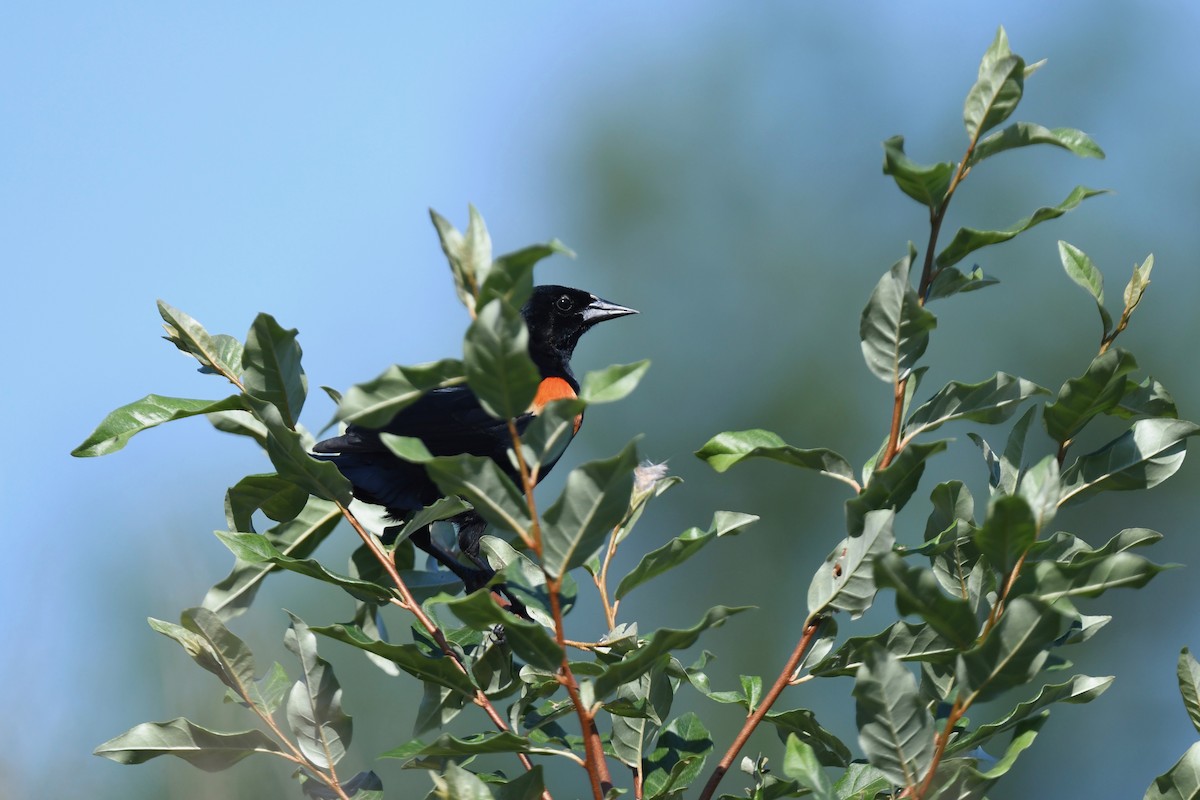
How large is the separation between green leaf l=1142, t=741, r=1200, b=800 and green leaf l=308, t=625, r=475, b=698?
3.05 feet

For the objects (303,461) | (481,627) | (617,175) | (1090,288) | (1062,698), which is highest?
(617,175)

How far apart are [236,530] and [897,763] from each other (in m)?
1.03

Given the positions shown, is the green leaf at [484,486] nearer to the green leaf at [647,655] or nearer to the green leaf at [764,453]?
the green leaf at [647,655]

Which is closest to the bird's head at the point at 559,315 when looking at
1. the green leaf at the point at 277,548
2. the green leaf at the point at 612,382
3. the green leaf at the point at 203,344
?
the green leaf at the point at 277,548

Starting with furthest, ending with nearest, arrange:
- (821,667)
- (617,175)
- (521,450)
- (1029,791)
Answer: (617,175) → (1029,791) → (821,667) → (521,450)

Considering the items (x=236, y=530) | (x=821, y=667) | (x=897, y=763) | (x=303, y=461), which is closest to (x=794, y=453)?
(x=821, y=667)

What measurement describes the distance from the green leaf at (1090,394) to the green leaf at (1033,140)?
10.2 inches

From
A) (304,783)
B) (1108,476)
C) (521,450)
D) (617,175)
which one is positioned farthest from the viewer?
(617,175)

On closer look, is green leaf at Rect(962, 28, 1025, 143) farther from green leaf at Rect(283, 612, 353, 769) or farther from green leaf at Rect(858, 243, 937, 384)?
green leaf at Rect(283, 612, 353, 769)

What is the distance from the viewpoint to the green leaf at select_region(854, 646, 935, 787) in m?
1.29

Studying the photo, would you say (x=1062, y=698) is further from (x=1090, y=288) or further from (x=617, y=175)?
(x=617, y=175)

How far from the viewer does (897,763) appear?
1.34 m

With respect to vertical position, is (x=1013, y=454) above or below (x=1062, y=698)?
above

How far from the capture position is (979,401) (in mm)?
1560
